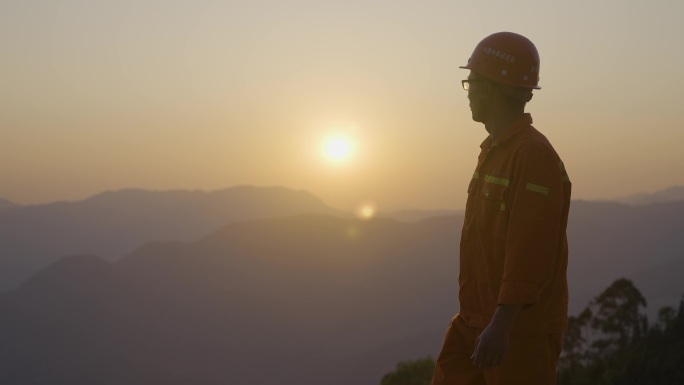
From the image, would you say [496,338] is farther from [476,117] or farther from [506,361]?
[476,117]

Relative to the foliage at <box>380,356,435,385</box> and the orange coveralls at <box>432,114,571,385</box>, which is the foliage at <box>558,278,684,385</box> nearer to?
the foliage at <box>380,356,435,385</box>

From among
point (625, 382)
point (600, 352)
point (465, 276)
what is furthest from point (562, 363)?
point (465, 276)

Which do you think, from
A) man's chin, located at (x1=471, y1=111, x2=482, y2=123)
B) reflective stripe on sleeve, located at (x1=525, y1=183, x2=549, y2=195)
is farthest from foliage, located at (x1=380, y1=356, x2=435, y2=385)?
reflective stripe on sleeve, located at (x1=525, y1=183, x2=549, y2=195)

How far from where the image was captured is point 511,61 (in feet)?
13.7

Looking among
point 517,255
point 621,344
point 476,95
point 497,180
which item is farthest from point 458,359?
point 621,344

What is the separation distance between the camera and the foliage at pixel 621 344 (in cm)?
4744

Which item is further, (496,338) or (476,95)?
(476,95)

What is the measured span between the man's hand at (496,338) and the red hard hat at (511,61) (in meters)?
1.24

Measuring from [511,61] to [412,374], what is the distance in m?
69.0

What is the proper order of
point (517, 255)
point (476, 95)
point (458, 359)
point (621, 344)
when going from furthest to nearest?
point (621, 344) < point (458, 359) < point (476, 95) < point (517, 255)

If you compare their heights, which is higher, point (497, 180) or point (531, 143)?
point (531, 143)

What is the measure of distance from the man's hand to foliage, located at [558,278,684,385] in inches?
1682

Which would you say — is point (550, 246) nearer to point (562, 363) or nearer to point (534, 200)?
point (534, 200)

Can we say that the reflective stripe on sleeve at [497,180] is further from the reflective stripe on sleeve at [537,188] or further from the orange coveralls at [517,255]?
the reflective stripe on sleeve at [537,188]
